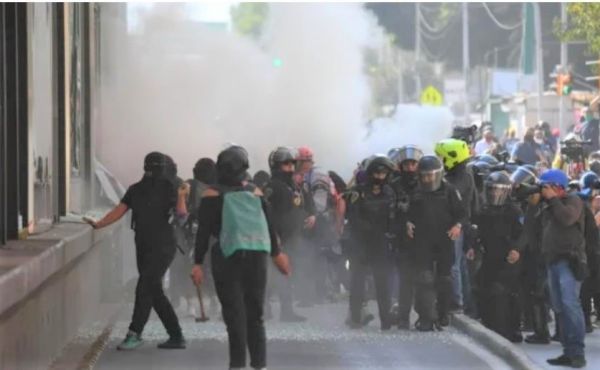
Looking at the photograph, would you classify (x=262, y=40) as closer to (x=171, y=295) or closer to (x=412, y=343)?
(x=171, y=295)

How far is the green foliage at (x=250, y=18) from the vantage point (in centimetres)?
3219

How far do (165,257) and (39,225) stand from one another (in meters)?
1.67

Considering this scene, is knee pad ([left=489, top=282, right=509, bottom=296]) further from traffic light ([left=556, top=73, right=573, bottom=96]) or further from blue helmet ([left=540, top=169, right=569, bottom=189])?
traffic light ([left=556, top=73, right=573, bottom=96])

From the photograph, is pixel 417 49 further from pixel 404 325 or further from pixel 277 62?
pixel 404 325

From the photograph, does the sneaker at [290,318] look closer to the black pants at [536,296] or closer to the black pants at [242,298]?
the black pants at [536,296]

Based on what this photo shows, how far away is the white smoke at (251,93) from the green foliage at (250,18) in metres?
0.41

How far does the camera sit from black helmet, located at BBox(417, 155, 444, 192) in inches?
483

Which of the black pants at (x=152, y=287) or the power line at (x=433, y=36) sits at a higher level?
the power line at (x=433, y=36)

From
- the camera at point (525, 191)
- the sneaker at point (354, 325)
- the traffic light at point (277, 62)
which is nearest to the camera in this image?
the camera at point (525, 191)

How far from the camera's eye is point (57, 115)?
13.9m

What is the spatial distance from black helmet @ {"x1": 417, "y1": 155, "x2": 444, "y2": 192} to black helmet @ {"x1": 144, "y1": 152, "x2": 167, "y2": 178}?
7.94 feet

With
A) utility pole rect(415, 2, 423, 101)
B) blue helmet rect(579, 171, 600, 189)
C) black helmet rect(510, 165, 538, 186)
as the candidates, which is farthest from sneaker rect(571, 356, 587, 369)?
utility pole rect(415, 2, 423, 101)

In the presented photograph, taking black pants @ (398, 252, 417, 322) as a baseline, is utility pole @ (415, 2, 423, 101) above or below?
above

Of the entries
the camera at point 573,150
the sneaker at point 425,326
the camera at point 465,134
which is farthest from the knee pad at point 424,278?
the camera at point 573,150
